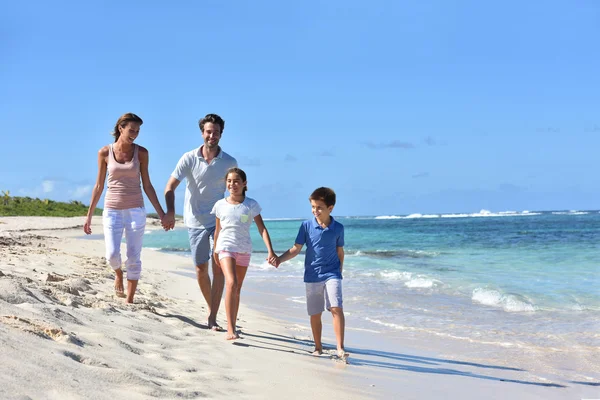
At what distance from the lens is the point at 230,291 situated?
521cm

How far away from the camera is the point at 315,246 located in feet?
16.9

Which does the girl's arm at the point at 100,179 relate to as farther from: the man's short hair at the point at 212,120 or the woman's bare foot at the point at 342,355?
the woman's bare foot at the point at 342,355

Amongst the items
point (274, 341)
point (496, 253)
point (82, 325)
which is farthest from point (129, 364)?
point (496, 253)

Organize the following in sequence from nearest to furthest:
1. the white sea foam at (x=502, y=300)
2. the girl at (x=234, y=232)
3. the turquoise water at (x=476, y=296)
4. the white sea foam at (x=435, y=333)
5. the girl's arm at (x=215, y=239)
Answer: the girl at (x=234, y=232)
the girl's arm at (x=215, y=239)
the white sea foam at (x=435, y=333)
the turquoise water at (x=476, y=296)
the white sea foam at (x=502, y=300)

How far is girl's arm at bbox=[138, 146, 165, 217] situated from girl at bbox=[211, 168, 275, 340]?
2.95ft

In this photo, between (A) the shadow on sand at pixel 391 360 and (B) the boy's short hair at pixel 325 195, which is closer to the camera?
(A) the shadow on sand at pixel 391 360

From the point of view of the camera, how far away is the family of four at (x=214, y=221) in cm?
513

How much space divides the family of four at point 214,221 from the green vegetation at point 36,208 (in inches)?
1278

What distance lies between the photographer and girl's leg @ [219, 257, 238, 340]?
5.13 meters

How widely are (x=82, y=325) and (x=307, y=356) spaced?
70.4 inches

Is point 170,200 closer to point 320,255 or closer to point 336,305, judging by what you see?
point 320,255

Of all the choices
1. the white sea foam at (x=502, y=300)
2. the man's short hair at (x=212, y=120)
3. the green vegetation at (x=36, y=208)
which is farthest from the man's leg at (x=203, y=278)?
the green vegetation at (x=36, y=208)

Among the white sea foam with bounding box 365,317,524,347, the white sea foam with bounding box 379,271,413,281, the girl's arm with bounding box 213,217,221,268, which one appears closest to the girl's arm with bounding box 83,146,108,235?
the girl's arm with bounding box 213,217,221,268

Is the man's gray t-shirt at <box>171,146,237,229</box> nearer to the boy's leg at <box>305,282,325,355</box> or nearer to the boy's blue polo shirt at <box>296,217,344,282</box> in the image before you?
the boy's blue polo shirt at <box>296,217,344,282</box>
